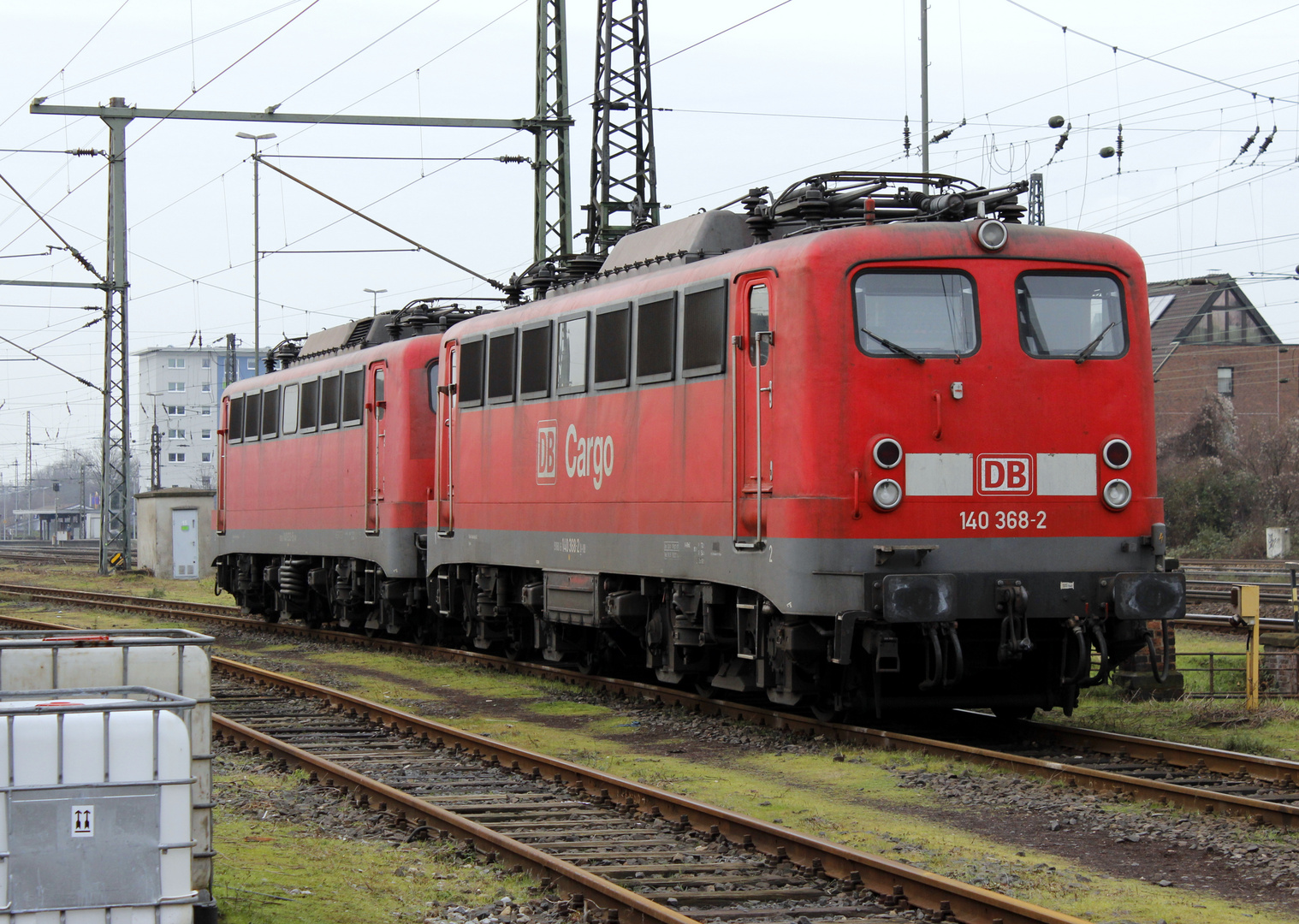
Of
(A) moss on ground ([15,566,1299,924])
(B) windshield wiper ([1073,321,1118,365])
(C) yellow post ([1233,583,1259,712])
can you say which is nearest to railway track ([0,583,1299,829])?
(A) moss on ground ([15,566,1299,924])

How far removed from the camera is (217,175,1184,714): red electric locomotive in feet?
35.6

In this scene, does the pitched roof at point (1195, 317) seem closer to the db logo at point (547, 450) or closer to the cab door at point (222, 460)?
the cab door at point (222, 460)

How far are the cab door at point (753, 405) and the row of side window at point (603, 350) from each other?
321 mm

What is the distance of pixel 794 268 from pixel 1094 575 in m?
2.98

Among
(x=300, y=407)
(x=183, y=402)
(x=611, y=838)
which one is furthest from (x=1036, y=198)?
(x=183, y=402)

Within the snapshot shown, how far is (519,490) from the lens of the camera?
15.8 metres

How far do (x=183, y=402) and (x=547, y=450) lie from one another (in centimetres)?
11464

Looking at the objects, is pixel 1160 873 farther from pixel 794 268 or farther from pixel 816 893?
pixel 794 268

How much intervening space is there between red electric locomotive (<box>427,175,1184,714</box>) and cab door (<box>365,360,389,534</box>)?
7.53 m

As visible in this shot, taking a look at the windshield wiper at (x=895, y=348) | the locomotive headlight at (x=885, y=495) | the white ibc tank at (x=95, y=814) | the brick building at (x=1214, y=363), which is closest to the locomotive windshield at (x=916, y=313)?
the windshield wiper at (x=895, y=348)

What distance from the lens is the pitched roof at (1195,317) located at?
60.3 meters

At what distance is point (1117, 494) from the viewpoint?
11.3 m

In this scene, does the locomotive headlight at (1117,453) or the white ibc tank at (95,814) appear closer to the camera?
the white ibc tank at (95,814)

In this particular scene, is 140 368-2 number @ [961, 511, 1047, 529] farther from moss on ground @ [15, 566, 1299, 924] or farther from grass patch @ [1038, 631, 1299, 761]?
grass patch @ [1038, 631, 1299, 761]
